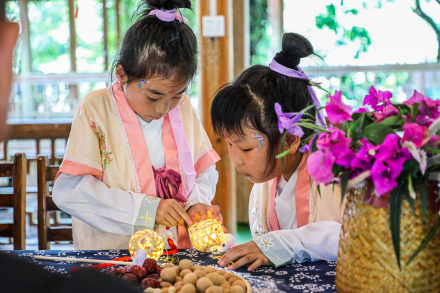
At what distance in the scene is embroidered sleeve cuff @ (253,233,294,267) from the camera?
1375 millimetres

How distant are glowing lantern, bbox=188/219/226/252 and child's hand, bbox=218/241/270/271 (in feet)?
0.20

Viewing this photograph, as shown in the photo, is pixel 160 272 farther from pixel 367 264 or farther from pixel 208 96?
pixel 208 96

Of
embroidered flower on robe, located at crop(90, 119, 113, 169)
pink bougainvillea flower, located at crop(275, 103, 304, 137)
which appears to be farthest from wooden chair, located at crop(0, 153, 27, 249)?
pink bougainvillea flower, located at crop(275, 103, 304, 137)

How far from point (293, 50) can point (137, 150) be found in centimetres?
66

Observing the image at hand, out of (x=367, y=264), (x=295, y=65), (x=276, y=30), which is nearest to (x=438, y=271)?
(x=367, y=264)

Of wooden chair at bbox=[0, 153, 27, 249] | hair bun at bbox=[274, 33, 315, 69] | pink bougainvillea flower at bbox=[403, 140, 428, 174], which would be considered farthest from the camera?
wooden chair at bbox=[0, 153, 27, 249]

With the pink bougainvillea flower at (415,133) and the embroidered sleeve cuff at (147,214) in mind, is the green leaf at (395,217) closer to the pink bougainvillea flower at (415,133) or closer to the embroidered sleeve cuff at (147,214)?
the pink bougainvillea flower at (415,133)

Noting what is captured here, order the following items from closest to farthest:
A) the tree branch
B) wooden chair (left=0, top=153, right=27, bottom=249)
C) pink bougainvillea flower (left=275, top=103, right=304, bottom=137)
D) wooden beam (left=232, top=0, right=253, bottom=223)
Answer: pink bougainvillea flower (left=275, top=103, right=304, bottom=137) < wooden chair (left=0, top=153, right=27, bottom=249) < wooden beam (left=232, top=0, right=253, bottom=223) < the tree branch

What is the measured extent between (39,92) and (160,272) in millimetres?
4626

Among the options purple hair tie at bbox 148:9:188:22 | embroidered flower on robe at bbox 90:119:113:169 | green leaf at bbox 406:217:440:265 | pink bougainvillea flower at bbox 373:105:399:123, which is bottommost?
green leaf at bbox 406:217:440:265

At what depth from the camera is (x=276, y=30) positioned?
14.3 feet

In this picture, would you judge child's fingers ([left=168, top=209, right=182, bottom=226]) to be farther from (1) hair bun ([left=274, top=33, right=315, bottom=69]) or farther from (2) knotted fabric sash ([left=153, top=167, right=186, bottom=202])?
(1) hair bun ([left=274, top=33, right=315, bottom=69])

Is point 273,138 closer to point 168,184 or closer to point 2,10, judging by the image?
point 168,184

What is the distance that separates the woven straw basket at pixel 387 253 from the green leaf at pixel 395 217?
0.03m
